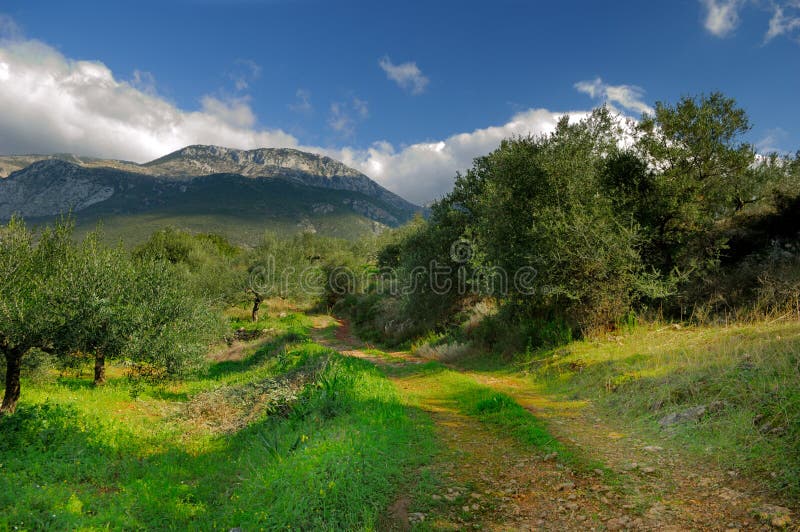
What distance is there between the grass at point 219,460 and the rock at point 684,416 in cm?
485

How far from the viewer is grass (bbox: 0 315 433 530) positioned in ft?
20.2

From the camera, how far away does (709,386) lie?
835 cm

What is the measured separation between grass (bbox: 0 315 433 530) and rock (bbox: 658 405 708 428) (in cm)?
485

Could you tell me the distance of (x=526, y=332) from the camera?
18.9 m

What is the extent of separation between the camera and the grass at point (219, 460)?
6156 millimetres

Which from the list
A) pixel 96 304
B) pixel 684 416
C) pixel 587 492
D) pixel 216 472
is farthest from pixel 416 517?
pixel 96 304

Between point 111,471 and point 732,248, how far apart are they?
25911 millimetres

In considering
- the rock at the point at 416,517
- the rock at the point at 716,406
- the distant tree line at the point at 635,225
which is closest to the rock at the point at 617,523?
the rock at the point at 416,517

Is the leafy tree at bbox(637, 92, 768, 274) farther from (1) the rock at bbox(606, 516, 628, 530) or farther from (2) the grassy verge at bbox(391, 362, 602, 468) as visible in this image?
(1) the rock at bbox(606, 516, 628, 530)

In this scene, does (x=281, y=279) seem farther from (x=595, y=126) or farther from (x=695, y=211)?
(x=695, y=211)

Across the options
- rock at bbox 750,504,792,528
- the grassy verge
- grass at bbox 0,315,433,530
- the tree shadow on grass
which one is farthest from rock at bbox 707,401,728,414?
the tree shadow on grass

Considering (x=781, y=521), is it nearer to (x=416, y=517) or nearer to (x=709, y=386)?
(x=416, y=517)

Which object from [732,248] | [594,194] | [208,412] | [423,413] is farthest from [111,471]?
[732,248]

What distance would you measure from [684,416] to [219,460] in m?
11.2
